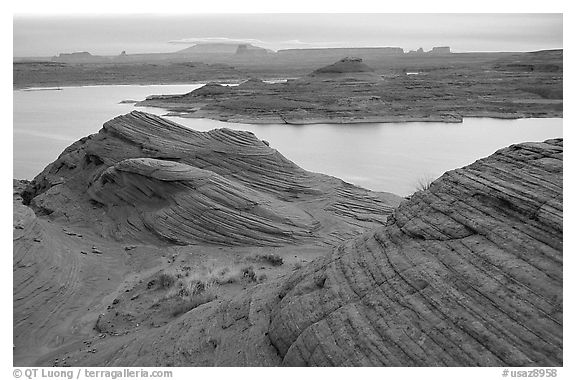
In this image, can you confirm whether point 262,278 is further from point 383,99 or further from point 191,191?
point 383,99

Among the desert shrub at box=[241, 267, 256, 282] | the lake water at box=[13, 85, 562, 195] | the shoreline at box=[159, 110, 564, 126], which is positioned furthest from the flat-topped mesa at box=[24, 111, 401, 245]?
the shoreline at box=[159, 110, 564, 126]

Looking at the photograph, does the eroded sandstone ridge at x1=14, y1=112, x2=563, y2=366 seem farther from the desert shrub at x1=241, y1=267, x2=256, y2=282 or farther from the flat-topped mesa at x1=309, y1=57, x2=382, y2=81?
the flat-topped mesa at x1=309, y1=57, x2=382, y2=81

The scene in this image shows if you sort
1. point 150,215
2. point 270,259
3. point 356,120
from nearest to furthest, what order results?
point 270,259, point 150,215, point 356,120

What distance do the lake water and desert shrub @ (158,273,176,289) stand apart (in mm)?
10632

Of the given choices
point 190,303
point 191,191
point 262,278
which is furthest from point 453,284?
point 191,191

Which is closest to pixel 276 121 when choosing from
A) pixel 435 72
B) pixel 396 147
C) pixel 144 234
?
pixel 396 147

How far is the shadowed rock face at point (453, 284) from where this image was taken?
5.03m

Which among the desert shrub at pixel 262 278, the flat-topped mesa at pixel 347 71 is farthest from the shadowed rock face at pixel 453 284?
the flat-topped mesa at pixel 347 71

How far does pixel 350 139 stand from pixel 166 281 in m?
21.6

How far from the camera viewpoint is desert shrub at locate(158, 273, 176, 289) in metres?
10.4

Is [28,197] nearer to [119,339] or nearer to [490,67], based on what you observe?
[119,339]

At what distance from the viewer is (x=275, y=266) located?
38.7 ft

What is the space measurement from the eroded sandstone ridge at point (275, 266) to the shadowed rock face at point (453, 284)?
0.06ft

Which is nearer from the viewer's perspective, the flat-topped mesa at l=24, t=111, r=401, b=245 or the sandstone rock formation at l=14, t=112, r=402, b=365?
the sandstone rock formation at l=14, t=112, r=402, b=365
